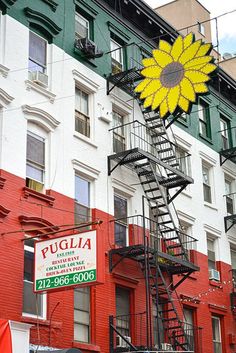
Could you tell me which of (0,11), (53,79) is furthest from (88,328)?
(0,11)

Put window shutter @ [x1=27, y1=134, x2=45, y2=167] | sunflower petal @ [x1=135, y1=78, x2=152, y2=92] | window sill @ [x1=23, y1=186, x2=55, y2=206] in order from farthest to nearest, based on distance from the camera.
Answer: sunflower petal @ [x1=135, y1=78, x2=152, y2=92], window shutter @ [x1=27, y1=134, x2=45, y2=167], window sill @ [x1=23, y1=186, x2=55, y2=206]

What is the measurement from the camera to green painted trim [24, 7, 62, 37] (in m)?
21.7

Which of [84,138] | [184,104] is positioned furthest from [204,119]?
[84,138]

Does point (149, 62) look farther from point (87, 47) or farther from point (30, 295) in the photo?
point (30, 295)

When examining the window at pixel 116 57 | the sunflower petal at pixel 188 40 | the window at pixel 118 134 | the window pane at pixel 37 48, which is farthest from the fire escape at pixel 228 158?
the window pane at pixel 37 48

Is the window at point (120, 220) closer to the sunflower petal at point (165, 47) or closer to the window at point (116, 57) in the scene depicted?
the window at point (116, 57)

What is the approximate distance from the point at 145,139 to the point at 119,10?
5.09 metres

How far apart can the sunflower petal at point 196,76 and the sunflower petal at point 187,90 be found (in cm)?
14

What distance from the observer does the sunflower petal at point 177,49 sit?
2266 cm

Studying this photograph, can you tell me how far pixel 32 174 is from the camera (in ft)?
66.7

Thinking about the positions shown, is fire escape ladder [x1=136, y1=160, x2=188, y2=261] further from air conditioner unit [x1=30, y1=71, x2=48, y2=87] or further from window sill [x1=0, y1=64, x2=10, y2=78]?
window sill [x1=0, y1=64, x2=10, y2=78]

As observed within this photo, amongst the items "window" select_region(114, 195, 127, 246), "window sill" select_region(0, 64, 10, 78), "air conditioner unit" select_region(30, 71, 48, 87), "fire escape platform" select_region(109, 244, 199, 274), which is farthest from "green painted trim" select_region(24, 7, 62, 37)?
"fire escape platform" select_region(109, 244, 199, 274)

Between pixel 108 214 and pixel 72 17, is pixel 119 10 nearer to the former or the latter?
pixel 72 17

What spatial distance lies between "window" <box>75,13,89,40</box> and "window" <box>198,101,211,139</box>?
7.65 metres
